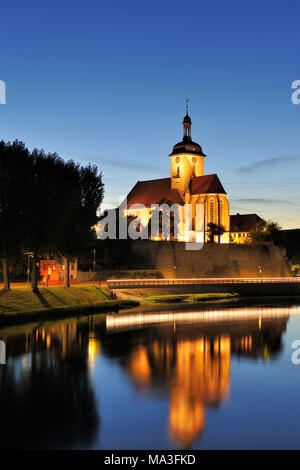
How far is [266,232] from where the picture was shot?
9681cm

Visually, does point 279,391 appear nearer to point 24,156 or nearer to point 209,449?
point 209,449

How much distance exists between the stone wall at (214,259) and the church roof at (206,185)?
1363 centimetres

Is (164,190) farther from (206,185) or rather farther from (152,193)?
(206,185)

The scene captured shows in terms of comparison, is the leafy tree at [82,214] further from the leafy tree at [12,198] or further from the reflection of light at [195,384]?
the reflection of light at [195,384]

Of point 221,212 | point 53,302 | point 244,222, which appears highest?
point 221,212

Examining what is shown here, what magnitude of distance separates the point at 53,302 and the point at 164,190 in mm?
63568

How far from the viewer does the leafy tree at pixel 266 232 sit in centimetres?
9675

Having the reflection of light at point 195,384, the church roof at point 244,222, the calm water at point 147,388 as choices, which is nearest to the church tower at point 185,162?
the church roof at point 244,222

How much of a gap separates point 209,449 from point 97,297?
34.8 m

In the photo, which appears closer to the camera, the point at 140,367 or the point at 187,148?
the point at 140,367

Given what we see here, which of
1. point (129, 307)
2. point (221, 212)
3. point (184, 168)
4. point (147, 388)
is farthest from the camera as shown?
point (184, 168)
